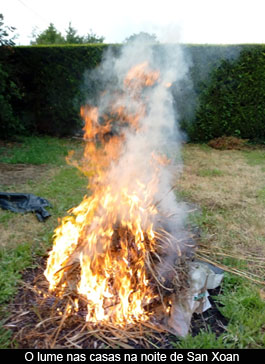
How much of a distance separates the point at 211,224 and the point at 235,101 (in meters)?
6.25

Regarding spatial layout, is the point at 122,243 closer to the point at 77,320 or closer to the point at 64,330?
the point at 77,320

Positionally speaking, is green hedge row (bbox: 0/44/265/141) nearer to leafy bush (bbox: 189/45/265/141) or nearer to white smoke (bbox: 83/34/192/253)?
leafy bush (bbox: 189/45/265/141)

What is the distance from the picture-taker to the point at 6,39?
7.85 meters

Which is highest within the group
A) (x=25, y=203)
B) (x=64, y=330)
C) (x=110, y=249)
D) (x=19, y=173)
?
(x=110, y=249)

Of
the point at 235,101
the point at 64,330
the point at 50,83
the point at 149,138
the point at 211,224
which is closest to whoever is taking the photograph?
the point at 64,330

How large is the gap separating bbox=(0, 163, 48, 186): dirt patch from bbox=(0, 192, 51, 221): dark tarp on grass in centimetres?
96

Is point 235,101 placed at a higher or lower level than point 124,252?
higher

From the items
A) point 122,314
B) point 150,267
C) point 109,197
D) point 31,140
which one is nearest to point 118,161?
→ point 109,197

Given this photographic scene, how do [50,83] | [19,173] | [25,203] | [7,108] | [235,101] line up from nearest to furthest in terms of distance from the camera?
[25,203] < [19,173] < [7,108] < [235,101] < [50,83]

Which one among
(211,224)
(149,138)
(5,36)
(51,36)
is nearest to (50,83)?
(5,36)

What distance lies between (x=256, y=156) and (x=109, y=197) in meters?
6.37

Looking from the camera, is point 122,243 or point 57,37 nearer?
point 122,243

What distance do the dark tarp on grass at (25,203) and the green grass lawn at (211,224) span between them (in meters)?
0.12

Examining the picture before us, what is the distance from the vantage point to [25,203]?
4.31 metres
